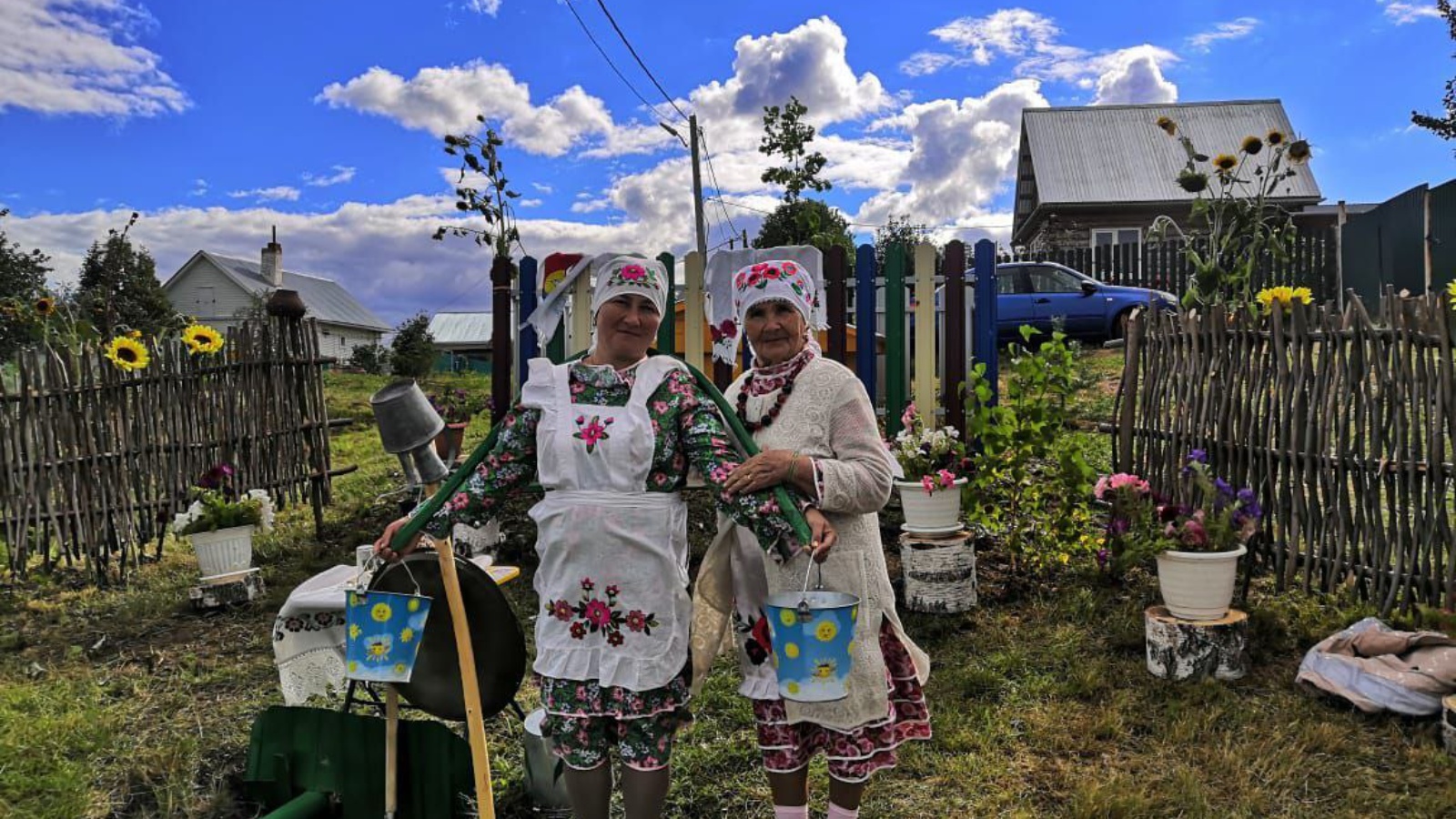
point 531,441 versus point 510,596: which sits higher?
point 531,441

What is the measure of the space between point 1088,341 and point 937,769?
10060mm

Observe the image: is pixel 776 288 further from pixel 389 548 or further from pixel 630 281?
pixel 389 548

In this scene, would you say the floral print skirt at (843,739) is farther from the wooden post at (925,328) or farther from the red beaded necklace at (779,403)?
the wooden post at (925,328)

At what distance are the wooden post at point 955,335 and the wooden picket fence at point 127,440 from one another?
4.32 meters

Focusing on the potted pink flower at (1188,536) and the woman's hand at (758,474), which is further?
the potted pink flower at (1188,536)

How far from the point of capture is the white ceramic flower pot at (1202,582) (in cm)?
356

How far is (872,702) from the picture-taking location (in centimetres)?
207

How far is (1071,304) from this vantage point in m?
11.7

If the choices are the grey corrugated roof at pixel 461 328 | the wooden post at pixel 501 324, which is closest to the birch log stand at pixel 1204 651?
the wooden post at pixel 501 324

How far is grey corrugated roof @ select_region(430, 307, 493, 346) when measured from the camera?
40.5m

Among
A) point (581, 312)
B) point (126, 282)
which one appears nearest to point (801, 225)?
point (581, 312)

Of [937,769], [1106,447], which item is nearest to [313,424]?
[937,769]

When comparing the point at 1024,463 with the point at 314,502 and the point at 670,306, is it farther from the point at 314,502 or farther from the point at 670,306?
the point at 314,502

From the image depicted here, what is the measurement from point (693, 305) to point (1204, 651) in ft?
11.3
